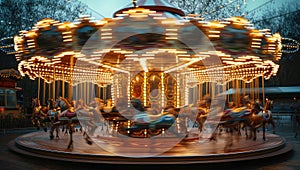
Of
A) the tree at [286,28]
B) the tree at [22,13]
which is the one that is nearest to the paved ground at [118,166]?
the tree at [22,13]

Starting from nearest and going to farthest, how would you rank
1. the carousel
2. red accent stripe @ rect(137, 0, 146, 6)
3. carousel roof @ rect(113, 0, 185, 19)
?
the carousel → carousel roof @ rect(113, 0, 185, 19) → red accent stripe @ rect(137, 0, 146, 6)

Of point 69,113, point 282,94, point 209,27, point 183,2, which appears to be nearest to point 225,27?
point 209,27

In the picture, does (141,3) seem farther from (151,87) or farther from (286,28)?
(286,28)

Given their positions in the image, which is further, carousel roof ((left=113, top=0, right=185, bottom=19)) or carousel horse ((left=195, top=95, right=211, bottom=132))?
carousel roof ((left=113, top=0, right=185, bottom=19))

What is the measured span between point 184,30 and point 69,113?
3495mm

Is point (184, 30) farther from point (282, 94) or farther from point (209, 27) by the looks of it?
point (282, 94)

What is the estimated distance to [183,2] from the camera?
2277 centimetres

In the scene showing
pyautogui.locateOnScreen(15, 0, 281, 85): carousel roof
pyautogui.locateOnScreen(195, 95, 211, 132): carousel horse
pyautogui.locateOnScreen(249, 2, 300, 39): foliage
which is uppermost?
pyautogui.locateOnScreen(249, 2, 300, 39): foliage

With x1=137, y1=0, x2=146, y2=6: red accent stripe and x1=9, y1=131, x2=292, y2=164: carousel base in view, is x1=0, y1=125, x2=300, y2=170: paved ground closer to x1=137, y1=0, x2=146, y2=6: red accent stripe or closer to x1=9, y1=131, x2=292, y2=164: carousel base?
x1=9, y1=131, x2=292, y2=164: carousel base

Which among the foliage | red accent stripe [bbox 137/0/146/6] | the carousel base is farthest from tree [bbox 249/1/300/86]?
the carousel base

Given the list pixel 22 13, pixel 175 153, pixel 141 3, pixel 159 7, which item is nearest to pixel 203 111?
pixel 175 153

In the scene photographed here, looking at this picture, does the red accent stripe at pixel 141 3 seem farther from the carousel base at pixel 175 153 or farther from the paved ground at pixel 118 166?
the paved ground at pixel 118 166

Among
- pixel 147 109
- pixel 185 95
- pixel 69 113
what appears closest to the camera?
pixel 69 113

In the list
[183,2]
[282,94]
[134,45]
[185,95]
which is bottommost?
[282,94]
